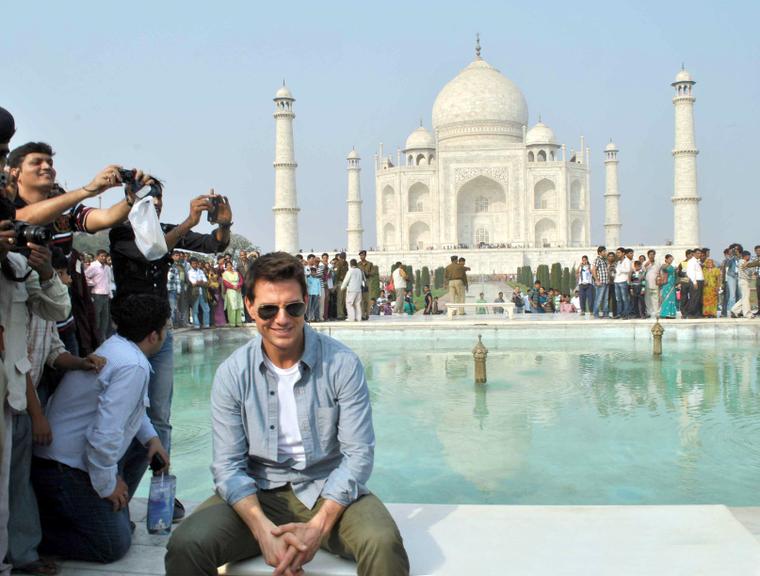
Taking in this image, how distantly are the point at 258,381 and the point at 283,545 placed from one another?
0.43 metres

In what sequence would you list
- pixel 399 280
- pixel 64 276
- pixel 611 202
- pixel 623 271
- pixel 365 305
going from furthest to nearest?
1. pixel 611 202
2. pixel 399 280
3. pixel 365 305
4. pixel 623 271
5. pixel 64 276

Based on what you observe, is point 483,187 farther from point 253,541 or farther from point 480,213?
point 253,541

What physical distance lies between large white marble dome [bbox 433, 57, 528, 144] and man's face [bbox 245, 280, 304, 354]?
118 ft

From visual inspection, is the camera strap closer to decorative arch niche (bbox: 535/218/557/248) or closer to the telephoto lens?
the telephoto lens

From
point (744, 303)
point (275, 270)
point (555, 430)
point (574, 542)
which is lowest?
point (555, 430)

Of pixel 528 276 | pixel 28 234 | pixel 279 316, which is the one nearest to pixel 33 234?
pixel 28 234

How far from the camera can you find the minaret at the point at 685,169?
1097 inches

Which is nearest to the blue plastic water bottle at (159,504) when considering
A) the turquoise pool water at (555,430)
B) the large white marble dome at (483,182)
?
the turquoise pool water at (555,430)

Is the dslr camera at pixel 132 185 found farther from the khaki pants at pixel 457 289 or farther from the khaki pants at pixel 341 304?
the khaki pants at pixel 457 289

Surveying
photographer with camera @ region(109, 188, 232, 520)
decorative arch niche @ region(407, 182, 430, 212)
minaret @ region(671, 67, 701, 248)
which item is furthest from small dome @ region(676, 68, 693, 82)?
photographer with camera @ region(109, 188, 232, 520)

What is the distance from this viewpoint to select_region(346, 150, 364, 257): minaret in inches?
1435

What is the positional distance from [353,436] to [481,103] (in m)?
36.4

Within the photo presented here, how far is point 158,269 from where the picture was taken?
111 inches

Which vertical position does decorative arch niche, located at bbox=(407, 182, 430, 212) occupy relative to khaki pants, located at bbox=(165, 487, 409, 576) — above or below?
above
